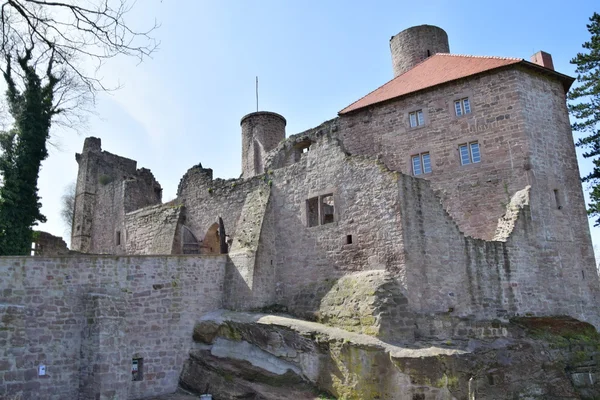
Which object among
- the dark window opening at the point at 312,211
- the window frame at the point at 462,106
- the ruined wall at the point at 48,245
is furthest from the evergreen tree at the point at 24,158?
the window frame at the point at 462,106

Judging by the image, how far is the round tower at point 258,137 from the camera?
1133 inches

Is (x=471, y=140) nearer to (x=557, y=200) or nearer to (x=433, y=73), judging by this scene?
(x=557, y=200)

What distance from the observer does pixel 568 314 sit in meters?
16.6

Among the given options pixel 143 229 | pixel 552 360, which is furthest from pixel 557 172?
pixel 143 229

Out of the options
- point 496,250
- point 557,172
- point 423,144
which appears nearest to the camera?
point 496,250

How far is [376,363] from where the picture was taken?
12.3 m

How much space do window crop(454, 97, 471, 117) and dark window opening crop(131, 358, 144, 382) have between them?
13.7 m

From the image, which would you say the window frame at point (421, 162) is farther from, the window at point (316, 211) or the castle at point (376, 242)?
the window at point (316, 211)

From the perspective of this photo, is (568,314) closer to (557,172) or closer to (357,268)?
(557,172)

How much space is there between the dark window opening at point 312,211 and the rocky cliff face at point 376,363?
10.9 feet

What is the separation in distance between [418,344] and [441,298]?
1912 millimetres

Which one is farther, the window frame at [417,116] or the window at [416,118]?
the window at [416,118]

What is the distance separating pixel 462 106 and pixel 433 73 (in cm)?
245

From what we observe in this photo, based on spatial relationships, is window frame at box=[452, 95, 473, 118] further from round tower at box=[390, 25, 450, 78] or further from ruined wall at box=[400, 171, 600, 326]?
round tower at box=[390, 25, 450, 78]
